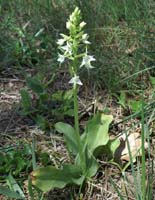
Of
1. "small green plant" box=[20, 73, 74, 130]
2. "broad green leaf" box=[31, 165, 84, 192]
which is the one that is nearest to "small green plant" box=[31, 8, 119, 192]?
"broad green leaf" box=[31, 165, 84, 192]

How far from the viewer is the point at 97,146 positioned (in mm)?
1555

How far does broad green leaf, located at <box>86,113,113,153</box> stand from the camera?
1556mm

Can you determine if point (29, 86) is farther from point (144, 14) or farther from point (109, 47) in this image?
point (144, 14)

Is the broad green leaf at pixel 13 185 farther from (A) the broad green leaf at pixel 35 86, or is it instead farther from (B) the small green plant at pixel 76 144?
(A) the broad green leaf at pixel 35 86

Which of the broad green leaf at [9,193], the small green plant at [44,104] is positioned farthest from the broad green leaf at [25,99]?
the broad green leaf at [9,193]

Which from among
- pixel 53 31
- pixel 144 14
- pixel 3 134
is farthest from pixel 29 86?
pixel 144 14

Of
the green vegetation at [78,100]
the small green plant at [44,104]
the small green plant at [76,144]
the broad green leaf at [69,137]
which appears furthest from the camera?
the small green plant at [44,104]

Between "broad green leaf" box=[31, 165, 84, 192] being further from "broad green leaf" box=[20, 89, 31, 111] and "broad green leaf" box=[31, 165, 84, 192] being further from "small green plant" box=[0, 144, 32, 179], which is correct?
"broad green leaf" box=[20, 89, 31, 111]

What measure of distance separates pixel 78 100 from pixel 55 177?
0.57 metres

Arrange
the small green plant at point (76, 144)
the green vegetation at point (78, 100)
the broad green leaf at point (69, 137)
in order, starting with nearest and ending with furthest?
the small green plant at point (76, 144), the green vegetation at point (78, 100), the broad green leaf at point (69, 137)

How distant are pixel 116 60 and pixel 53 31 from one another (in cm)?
45

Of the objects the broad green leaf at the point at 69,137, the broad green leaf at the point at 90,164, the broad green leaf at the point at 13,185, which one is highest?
the broad green leaf at the point at 69,137

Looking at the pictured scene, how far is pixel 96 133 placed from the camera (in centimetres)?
157

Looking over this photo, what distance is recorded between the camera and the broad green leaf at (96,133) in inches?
61.2
